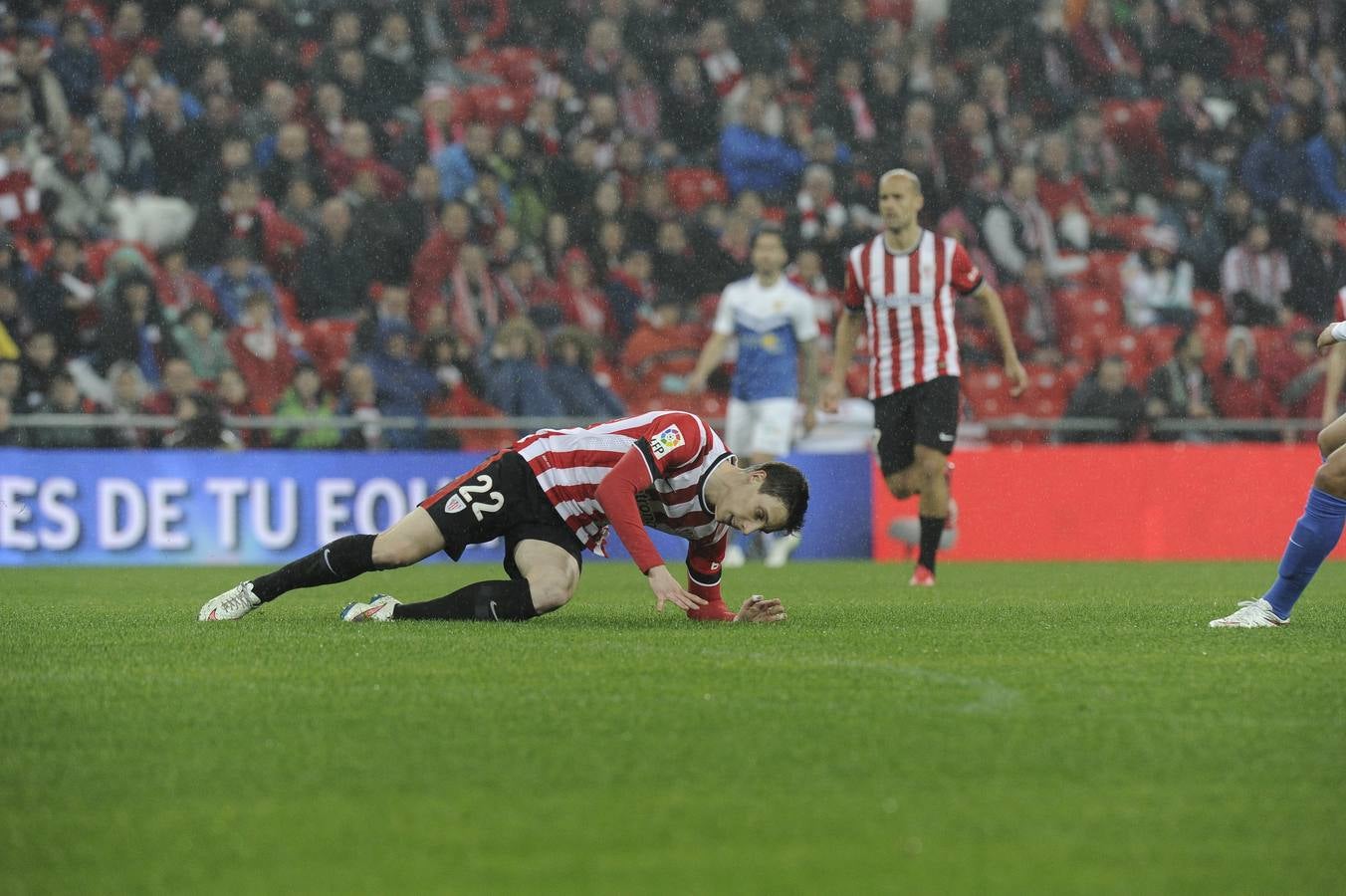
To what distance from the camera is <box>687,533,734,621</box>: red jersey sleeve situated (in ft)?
20.3

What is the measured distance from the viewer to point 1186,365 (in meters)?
14.7

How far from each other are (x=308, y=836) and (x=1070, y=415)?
12108mm

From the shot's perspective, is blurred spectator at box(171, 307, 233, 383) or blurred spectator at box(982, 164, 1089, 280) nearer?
blurred spectator at box(171, 307, 233, 383)

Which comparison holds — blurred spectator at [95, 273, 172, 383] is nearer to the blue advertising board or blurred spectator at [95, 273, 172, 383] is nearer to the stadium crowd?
the stadium crowd

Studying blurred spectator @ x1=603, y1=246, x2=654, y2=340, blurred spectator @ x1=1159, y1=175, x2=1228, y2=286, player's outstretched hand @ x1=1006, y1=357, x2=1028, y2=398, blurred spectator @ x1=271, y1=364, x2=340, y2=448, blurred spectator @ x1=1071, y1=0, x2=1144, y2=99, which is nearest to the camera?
player's outstretched hand @ x1=1006, y1=357, x2=1028, y2=398

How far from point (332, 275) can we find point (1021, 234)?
6.41 meters

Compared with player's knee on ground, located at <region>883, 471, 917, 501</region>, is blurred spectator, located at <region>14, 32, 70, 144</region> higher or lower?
higher

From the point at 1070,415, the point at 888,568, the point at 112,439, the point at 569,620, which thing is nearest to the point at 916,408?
the point at 888,568

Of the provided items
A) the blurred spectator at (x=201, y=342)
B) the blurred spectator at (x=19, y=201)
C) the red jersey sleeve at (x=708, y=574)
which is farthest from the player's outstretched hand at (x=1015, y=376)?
the blurred spectator at (x=19, y=201)

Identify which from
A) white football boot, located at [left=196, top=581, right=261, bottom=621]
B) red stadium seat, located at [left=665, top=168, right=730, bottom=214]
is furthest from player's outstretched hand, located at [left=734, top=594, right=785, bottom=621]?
red stadium seat, located at [left=665, top=168, right=730, bottom=214]

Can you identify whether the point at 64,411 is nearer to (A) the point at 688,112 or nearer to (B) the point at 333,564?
(A) the point at 688,112

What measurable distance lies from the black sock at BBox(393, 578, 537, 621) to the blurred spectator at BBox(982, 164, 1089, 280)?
34.2 ft

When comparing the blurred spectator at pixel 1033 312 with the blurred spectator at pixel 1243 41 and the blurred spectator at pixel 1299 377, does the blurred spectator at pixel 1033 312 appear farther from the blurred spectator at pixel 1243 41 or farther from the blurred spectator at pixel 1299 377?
the blurred spectator at pixel 1243 41

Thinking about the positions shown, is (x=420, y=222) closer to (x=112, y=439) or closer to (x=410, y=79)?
(x=410, y=79)
